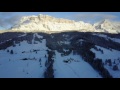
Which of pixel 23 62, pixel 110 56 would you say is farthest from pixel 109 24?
pixel 23 62

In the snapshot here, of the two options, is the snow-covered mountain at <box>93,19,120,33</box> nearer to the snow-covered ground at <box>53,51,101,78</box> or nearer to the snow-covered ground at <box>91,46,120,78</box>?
the snow-covered ground at <box>91,46,120,78</box>

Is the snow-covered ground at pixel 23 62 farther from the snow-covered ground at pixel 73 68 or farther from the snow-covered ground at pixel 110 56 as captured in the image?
the snow-covered ground at pixel 110 56

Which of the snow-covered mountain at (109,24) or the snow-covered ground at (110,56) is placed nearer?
the snow-covered ground at (110,56)

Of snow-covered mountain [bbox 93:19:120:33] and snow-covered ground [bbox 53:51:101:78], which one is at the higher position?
snow-covered mountain [bbox 93:19:120:33]

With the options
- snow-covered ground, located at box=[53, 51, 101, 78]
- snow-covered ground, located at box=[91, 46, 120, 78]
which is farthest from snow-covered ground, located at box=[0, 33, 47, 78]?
snow-covered ground, located at box=[91, 46, 120, 78]

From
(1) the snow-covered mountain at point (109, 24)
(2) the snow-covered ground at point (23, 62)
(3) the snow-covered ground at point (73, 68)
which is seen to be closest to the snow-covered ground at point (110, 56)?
(3) the snow-covered ground at point (73, 68)

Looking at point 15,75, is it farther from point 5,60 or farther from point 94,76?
point 94,76
